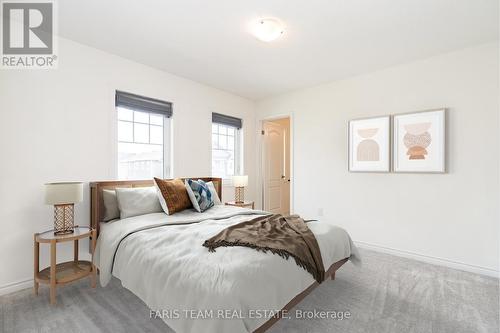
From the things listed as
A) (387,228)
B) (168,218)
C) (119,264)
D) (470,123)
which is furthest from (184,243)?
(470,123)

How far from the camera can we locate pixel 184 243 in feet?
5.89

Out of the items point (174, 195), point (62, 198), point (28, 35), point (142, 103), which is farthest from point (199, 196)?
point (28, 35)

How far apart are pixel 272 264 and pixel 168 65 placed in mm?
2913

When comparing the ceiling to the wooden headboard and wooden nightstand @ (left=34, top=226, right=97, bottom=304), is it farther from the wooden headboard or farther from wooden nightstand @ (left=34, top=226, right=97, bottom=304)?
wooden nightstand @ (left=34, top=226, right=97, bottom=304)

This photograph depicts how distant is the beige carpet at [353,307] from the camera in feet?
5.83

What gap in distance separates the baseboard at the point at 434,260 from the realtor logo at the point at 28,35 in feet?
14.8

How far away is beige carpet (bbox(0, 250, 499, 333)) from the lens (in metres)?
1.78

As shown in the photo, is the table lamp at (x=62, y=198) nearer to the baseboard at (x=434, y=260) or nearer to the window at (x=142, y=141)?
the window at (x=142, y=141)

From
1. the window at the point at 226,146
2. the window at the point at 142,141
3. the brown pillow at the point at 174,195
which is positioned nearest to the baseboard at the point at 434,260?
the window at the point at 226,146

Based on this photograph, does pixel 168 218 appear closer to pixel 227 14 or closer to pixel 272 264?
pixel 272 264

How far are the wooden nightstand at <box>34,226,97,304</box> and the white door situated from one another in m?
3.27

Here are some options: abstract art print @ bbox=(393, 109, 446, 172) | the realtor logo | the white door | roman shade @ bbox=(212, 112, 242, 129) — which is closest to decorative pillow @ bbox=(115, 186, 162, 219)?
the realtor logo

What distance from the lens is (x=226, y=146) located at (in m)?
4.57

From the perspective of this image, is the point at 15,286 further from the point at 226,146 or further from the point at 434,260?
the point at 434,260
